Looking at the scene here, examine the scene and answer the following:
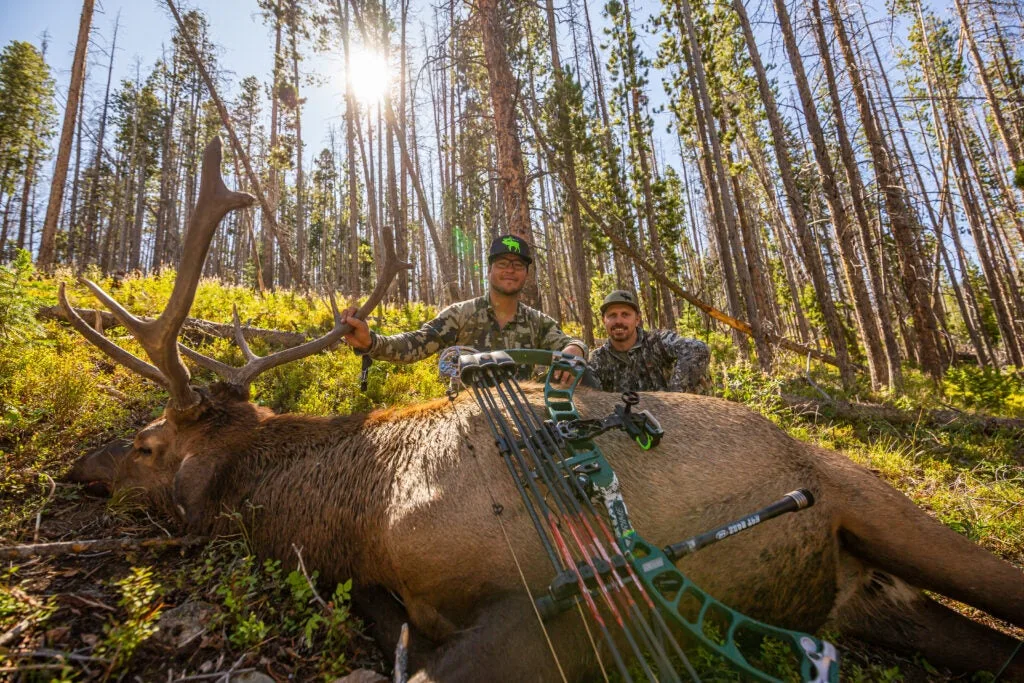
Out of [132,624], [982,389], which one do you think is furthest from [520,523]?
[982,389]

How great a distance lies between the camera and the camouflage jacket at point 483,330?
4473 mm

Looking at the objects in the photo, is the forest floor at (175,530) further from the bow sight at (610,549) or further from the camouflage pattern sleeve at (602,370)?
the camouflage pattern sleeve at (602,370)

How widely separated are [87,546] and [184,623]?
1.03m

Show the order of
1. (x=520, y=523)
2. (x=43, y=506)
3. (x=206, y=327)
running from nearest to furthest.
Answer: (x=520, y=523) < (x=43, y=506) < (x=206, y=327)

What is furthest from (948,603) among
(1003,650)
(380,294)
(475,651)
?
(380,294)

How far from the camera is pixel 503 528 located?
2.21 meters

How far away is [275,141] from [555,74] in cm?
1550

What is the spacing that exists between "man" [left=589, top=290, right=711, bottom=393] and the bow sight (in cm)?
281

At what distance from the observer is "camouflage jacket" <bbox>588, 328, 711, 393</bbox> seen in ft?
16.9

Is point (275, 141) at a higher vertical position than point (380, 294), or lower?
higher

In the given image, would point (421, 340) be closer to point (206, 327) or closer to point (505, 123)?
point (505, 123)

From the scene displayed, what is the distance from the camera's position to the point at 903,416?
6.36 metres

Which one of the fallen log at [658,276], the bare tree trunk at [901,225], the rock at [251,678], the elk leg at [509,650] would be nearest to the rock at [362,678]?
the elk leg at [509,650]

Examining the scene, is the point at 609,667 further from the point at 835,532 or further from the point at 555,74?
the point at 555,74
